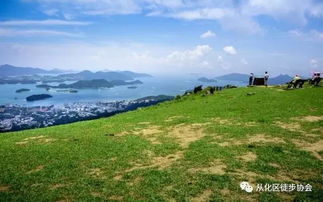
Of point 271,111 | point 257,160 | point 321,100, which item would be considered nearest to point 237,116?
point 271,111

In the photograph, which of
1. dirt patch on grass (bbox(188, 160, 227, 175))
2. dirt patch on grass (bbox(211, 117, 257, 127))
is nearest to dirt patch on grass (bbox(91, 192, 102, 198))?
dirt patch on grass (bbox(188, 160, 227, 175))

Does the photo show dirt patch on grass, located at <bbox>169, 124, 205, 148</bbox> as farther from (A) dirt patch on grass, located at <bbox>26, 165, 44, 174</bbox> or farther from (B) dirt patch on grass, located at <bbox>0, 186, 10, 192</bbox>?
(B) dirt patch on grass, located at <bbox>0, 186, 10, 192</bbox>

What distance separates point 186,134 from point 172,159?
7.10m

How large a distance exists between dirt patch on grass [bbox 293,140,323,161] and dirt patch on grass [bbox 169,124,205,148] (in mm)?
7460

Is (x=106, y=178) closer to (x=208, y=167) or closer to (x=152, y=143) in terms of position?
(x=208, y=167)

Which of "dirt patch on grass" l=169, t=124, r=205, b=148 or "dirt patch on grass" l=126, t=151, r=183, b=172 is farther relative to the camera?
"dirt patch on grass" l=169, t=124, r=205, b=148

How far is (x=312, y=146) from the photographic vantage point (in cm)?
1959

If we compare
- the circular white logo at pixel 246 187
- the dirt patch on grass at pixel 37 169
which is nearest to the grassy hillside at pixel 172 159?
the dirt patch on grass at pixel 37 169

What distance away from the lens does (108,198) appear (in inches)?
532

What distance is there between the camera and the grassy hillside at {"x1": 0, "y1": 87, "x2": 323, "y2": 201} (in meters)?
14.1

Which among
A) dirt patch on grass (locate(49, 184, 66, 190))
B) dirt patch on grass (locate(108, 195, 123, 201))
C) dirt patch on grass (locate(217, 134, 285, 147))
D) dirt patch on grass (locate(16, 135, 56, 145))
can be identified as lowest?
dirt patch on grass (locate(16, 135, 56, 145))

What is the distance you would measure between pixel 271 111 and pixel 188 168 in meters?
19.1

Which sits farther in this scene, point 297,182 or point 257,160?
point 257,160

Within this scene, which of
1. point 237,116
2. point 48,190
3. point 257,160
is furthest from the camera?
point 237,116
